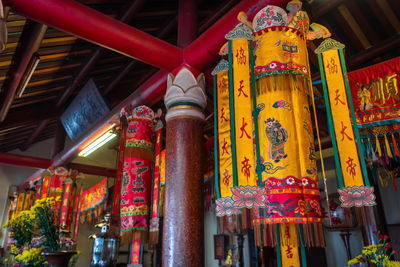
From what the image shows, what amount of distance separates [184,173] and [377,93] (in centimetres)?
184

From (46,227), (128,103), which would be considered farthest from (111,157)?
(46,227)

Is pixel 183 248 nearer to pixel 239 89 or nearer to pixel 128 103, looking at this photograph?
pixel 239 89

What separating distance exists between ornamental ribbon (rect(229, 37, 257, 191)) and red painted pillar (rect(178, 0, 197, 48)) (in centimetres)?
96

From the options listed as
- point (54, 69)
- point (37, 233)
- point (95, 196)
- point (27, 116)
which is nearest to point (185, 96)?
point (37, 233)

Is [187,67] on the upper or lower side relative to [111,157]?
Result: lower

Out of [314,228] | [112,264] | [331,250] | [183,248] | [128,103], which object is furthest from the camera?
[112,264]

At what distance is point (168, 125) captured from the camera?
98.7 inches

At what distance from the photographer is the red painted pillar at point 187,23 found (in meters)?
2.84

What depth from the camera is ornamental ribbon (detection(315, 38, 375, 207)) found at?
1498 millimetres

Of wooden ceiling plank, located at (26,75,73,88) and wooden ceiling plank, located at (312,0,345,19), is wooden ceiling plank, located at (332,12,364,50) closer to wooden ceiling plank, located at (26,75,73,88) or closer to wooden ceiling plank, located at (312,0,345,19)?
wooden ceiling plank, located at (312,0,345,19)

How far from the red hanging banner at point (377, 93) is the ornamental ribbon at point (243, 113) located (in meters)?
1.29

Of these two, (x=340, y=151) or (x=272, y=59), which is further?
(x=272, y=59)

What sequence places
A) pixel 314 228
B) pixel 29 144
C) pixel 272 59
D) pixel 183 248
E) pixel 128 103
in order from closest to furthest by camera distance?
pixel 314 228
pixel 272 59
pixel 183 248
pixel 128 103
pixel 29 144

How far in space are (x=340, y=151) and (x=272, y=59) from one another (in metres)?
0.69
